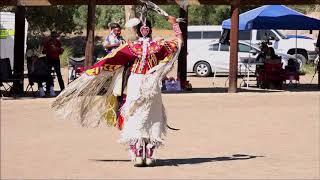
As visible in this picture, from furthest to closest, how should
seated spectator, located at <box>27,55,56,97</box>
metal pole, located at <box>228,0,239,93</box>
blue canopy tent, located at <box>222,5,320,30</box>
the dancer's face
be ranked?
blue canopy tent, located at <box>222,5,320,30</box>
metal pole, located at <box>228,0,239,93</box>
seated spectator, located at <box>27,55,56,97</box>
the dancer's face

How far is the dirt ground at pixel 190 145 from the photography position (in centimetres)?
991

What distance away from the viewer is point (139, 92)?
10.4 m

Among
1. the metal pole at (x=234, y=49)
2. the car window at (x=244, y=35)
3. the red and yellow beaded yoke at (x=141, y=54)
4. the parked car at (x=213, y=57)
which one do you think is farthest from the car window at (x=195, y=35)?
the red and yellow beaded yoke at (x=141, y=54)

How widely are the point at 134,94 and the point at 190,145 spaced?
7.39ft

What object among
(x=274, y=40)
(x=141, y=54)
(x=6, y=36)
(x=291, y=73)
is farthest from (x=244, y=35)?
→ (x=141, y=54)

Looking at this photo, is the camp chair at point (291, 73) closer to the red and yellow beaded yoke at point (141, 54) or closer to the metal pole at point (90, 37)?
the metal pole at point (90, 37)

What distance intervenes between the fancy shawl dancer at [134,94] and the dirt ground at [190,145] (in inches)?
15.2

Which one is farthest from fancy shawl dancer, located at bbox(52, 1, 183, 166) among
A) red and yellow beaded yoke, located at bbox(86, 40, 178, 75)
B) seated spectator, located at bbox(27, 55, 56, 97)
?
seated spectator, located at bbox(27, 55, 56, 97)

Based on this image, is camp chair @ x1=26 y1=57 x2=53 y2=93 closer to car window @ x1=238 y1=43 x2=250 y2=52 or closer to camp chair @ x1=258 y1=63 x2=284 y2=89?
camp chair @ x1=258 y1=63 x2=284 y2=89

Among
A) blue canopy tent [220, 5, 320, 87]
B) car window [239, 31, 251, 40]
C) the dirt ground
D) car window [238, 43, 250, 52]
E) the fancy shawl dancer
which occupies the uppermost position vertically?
car window [239, 31, 251, 40]

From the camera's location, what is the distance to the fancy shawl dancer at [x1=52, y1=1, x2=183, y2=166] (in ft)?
34.3

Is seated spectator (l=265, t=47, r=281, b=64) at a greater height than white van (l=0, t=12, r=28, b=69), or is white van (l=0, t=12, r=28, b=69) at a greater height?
white van (l=0, t=12, r=28, b=69)

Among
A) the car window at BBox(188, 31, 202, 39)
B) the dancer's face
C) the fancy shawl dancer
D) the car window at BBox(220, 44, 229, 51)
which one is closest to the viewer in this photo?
the fancy shawl dancer

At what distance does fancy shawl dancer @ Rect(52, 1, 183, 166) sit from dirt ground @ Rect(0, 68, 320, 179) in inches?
15.2
